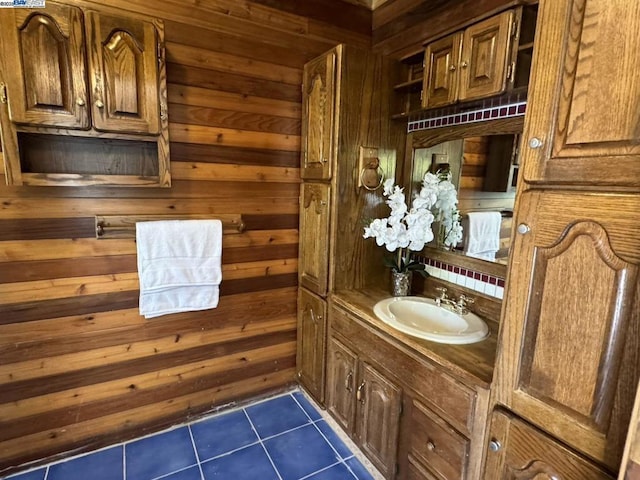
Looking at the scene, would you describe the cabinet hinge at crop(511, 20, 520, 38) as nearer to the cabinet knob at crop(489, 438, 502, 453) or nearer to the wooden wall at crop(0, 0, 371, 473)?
the wooden wall at crop(0, 0, 371, 473)

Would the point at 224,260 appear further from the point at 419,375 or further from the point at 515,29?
the point at 515,29

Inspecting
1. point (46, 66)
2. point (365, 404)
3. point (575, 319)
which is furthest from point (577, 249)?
point (46, 66)

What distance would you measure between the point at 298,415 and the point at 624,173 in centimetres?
197

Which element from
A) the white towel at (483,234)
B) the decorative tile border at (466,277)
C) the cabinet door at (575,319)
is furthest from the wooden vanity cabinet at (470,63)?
the decorative tile border at (466,277)

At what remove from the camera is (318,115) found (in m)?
1.87

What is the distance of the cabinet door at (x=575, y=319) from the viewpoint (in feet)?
2.52

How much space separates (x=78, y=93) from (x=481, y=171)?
1.74 m

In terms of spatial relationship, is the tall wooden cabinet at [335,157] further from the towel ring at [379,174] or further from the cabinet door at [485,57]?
the cabinet door at [485,57]

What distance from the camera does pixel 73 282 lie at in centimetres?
166

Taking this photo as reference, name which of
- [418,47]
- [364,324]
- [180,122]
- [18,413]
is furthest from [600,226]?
[18,413]

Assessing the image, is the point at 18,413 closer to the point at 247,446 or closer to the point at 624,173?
the point at 247,446

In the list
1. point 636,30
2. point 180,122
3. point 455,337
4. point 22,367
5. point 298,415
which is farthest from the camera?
point 298,415

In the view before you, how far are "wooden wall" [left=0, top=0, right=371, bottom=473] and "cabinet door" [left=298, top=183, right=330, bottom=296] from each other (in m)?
0.09

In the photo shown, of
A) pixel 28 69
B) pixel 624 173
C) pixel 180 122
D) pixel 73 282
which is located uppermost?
pixel 28 69
